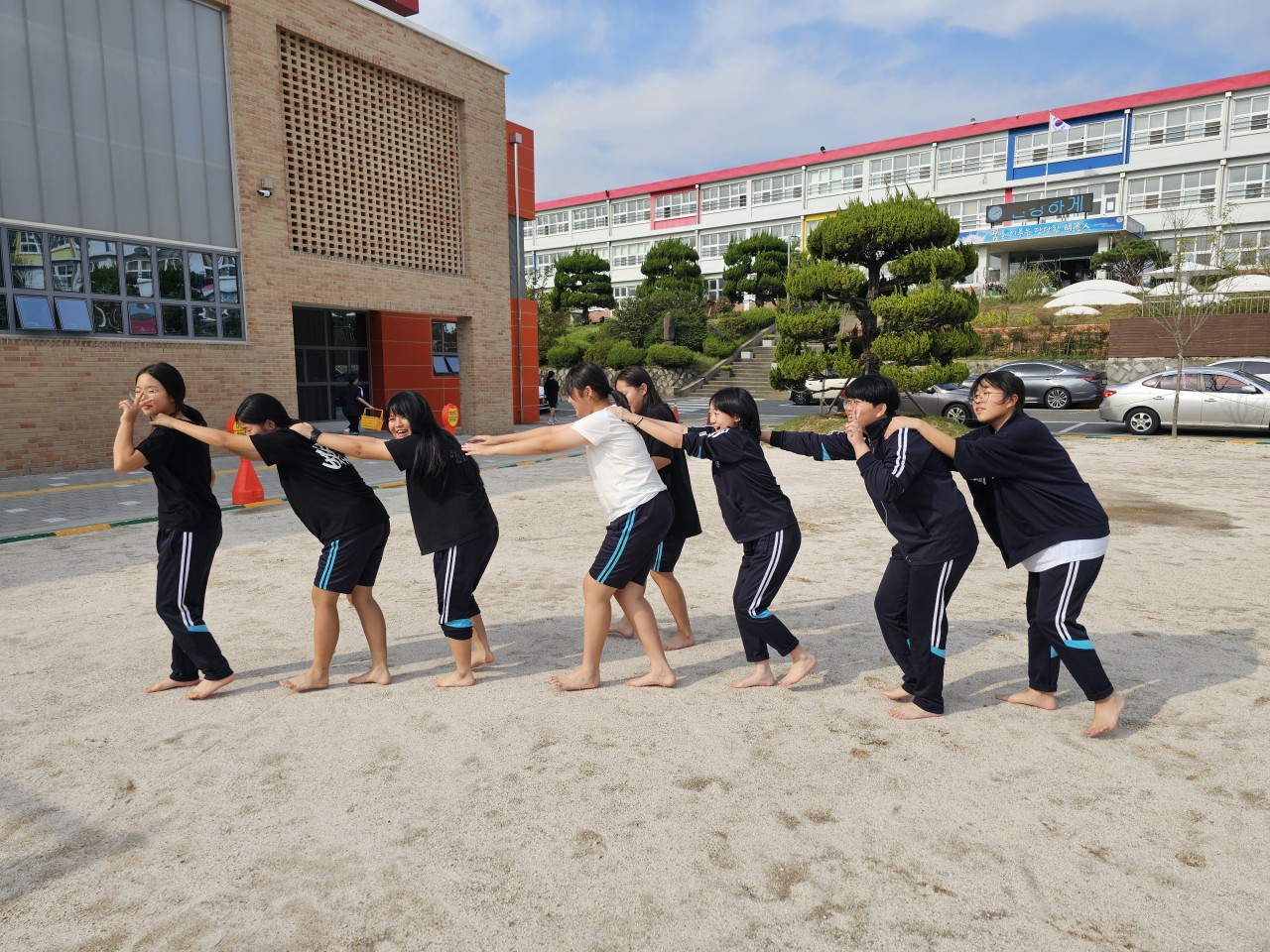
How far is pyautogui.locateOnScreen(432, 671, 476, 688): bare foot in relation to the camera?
171 inches

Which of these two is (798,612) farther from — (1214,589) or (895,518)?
(1214,589)

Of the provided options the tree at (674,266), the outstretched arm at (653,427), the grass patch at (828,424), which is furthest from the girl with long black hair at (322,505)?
the tree at (674,266)

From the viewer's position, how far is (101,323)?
510 inches

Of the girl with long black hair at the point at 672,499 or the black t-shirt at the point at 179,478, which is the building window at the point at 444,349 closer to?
the girl with long black hair at the point at 672,499

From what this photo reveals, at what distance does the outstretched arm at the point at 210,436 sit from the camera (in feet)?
12.8

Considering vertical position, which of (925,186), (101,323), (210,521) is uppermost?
(925,186)

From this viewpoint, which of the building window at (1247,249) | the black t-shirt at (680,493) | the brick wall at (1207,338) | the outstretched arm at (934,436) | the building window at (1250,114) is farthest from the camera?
the building window at (1250,114)

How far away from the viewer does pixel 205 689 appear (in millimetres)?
4195

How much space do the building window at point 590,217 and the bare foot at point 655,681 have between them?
6143cm

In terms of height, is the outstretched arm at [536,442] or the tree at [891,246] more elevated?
the tree at [891,246]

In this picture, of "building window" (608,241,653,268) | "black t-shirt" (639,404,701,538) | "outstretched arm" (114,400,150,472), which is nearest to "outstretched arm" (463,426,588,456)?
"black t-shirt" (639,404,701,538)

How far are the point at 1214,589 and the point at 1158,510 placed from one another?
11.3 ft

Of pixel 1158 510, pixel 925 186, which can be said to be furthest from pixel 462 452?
pixel 925 186

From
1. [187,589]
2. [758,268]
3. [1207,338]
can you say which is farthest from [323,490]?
[758,268]
